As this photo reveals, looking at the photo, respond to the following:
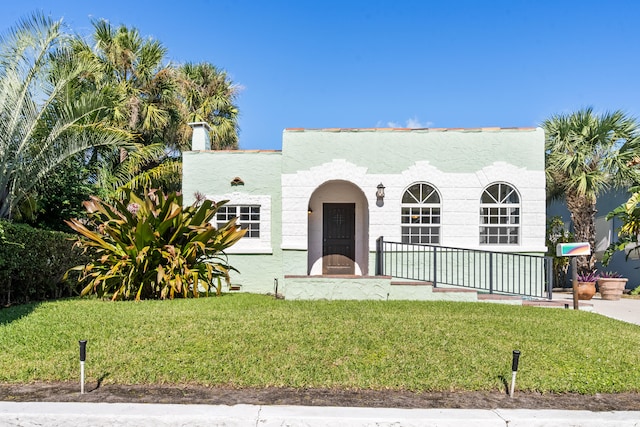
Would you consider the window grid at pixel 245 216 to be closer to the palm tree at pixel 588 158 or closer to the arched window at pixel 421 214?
the arched window at pixel 421 214

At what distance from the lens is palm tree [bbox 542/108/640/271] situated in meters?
13.8

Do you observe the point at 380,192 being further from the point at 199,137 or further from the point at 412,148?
the point at 199,137

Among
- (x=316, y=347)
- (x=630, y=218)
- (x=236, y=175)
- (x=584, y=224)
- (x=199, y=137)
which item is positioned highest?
(x=199, y=137)

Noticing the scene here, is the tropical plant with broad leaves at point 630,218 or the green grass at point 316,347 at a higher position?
the tropical plant with broad leaves at point 630,218

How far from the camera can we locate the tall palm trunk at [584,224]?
563 inches

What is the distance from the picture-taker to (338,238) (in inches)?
521

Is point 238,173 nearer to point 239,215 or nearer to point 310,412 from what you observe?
point 239,215

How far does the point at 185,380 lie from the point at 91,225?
25.6 ft

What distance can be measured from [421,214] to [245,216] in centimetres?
467

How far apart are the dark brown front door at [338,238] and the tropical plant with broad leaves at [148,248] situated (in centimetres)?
407

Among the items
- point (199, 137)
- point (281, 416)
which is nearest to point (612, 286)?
point (199, 137)

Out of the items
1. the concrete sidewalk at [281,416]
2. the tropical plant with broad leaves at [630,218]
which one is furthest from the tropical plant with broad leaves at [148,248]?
the tropical plant with broad leaves at [630,218]

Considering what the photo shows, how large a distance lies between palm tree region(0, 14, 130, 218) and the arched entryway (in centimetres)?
568

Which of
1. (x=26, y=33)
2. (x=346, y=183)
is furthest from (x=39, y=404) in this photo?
(x=346, y=183)
